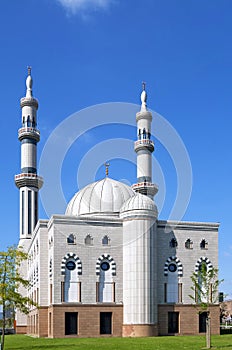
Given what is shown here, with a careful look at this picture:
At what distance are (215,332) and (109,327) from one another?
12.7m

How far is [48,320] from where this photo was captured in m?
63.6

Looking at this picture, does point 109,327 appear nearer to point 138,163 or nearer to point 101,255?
point 101,255

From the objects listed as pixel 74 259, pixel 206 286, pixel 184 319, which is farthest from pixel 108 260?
pixel 206 286

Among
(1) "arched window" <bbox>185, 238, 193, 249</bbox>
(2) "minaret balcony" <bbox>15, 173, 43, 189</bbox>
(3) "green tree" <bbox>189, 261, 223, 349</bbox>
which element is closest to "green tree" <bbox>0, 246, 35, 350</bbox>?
(3) "green tree" <bbox>189, 261, 223, 349</bbox>

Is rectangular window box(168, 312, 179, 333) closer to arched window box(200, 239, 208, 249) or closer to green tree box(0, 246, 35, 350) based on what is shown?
arched window box(200, 239, 208, 249)

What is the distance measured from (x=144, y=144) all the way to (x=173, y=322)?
25758mm

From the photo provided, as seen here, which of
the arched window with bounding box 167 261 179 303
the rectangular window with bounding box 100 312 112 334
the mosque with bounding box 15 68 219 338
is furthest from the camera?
the arched window with bounding box 167 261 179 303

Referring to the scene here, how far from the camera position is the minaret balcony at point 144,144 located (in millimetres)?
78625

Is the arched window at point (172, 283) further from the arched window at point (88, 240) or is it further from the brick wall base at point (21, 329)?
the brick wall base at point (21, 329)

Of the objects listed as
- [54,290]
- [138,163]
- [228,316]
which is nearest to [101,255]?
[54,290]

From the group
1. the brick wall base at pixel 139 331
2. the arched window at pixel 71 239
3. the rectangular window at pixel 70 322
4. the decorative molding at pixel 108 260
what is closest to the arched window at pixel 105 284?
the decorative molding at pixel 108 260

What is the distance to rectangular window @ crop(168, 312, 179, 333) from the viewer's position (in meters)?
64.1

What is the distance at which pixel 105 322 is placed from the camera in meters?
62.1

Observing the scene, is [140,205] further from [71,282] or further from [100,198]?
[71,282]
